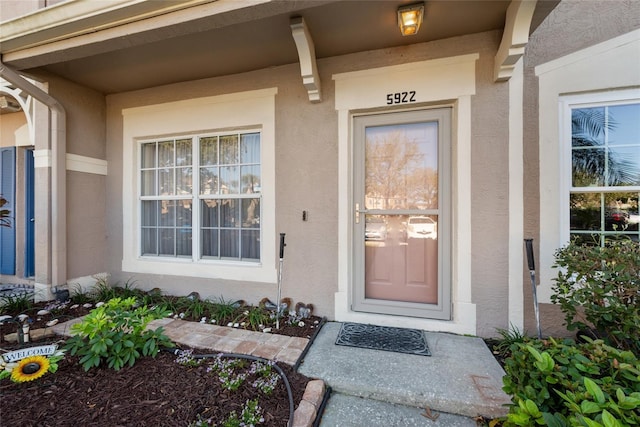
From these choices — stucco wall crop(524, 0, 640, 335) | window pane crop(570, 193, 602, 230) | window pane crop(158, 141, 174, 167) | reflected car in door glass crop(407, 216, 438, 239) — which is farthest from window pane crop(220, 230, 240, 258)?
window pane crop(570, 193, 602, 230)

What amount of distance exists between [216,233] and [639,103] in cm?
451

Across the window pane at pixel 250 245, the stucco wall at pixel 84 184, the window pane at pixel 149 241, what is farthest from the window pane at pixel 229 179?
the stucco wall at pixel 84 184

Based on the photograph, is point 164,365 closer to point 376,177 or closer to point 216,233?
point 216,233

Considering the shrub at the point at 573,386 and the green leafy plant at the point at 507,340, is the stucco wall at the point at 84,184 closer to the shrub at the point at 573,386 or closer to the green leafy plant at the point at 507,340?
the shrub at the point at 573,386

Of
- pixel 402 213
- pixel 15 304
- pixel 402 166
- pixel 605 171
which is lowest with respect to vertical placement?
pixel 15 304

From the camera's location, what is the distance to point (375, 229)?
117 inches

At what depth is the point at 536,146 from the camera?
2.48 metres

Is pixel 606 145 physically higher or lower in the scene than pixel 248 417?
higher

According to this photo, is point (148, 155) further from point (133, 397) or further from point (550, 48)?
point (550, 48)

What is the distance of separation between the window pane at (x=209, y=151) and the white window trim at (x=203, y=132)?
143mm

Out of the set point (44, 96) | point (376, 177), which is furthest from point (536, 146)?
point (44, 96)

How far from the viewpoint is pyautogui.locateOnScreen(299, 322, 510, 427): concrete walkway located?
169 cm

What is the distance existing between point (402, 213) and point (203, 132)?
270 cm

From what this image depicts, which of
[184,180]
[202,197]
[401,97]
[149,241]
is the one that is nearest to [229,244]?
[202,197]
